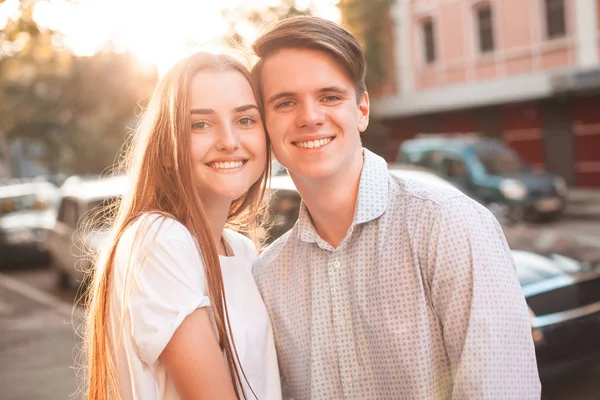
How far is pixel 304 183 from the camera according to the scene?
2.58m

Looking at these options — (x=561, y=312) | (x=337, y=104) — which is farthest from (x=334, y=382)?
(x=561, y=312)

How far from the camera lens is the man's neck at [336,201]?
8.21ft

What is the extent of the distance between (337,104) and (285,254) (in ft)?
2.07

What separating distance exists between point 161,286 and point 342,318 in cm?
63

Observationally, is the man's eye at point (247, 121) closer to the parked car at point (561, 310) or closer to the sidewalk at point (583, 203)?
the parked car at point (561, 310)

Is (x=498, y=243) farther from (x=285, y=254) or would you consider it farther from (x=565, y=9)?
(x=565, y=9)

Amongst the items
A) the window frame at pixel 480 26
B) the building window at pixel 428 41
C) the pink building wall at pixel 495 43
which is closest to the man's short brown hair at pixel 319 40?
the pink building wall at pixel 495 43

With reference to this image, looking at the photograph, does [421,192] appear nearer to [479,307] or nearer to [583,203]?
[479,307]

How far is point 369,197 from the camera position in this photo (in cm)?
239

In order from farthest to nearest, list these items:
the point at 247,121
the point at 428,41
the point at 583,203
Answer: the point at 428,41 < the point at 583,203 < the point at 247,121

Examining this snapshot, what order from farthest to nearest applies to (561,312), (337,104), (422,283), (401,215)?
(561,312) → (337,104) → (401,215) → (422,283)

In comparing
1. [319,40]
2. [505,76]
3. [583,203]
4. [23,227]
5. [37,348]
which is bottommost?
[583,203]

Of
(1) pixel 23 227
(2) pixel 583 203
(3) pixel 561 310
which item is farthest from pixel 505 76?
(3) pixel 561 310

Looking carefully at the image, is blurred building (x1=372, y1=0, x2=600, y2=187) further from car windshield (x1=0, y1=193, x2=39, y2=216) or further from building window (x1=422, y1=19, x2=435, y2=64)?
car windshield (x1=0, y1=193, x2=39, y2=216)
